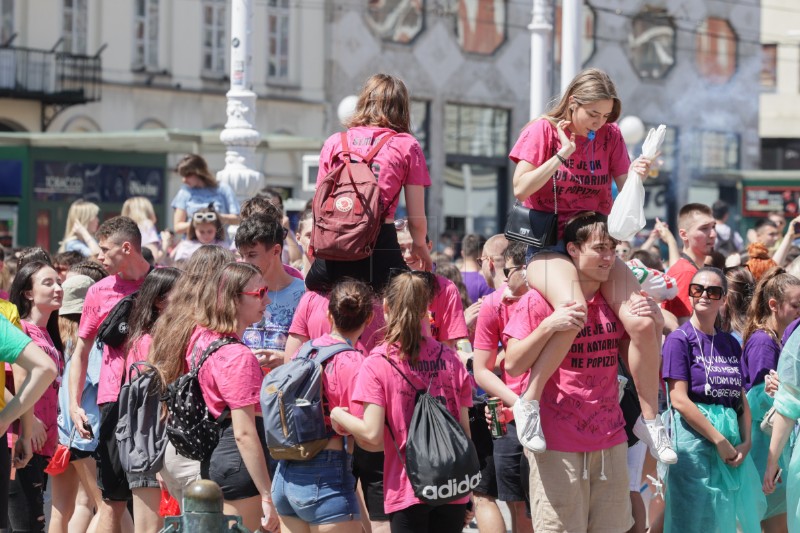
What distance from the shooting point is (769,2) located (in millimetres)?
45156

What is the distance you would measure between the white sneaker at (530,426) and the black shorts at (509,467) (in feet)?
5.14

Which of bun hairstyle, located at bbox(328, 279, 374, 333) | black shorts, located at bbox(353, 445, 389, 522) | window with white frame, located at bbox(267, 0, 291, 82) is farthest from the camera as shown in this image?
window with white frame, located at bbox(267, 0, 291, 82)

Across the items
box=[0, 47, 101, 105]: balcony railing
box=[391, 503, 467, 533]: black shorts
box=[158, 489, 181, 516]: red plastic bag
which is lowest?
box=[158, 489, 181, 516]: red plastic bag

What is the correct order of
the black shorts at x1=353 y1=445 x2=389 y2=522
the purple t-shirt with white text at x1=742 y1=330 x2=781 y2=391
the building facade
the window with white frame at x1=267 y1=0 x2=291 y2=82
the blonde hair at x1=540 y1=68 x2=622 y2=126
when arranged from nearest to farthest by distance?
the blonde hair at x1=540 y1=68 x2=622 y2=126 → the black shorts at x1=353 y1=445 x2=389 y2=522 → the purple t-shirt with white text at x1=742 y1=330 x2=781 y2=391 → the building facade → the window with white frame at x1=267 y1=0 x2=291 y2=82

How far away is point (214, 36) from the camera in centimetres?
3078

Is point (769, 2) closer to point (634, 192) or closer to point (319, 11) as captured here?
point (319, 11)

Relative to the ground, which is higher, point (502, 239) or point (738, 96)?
point (738, 96)

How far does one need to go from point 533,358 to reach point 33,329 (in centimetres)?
309

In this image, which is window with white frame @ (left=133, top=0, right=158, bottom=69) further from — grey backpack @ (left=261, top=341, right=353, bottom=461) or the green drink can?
grey backpack @ (left=261, top=341, right=353, bottom=461)

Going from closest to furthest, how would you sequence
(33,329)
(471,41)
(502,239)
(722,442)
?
(722,442) → (33,329) → (502,239) → (471,41)

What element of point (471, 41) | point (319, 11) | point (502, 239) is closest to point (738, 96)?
point (471, 41)

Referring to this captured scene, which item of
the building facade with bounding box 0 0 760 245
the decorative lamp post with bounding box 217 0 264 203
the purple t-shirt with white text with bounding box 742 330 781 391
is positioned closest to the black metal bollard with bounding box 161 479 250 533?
the purple t-shirt with white text with bounding box 742 330 781 391

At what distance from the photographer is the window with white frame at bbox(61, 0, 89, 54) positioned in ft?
93.6

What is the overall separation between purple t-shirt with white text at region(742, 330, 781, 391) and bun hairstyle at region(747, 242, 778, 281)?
190cm
